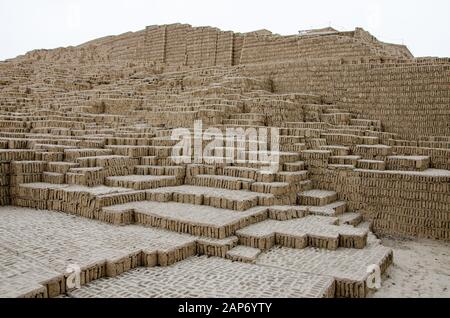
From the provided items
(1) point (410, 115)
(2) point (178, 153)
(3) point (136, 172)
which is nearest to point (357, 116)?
(1) point (410, 115)

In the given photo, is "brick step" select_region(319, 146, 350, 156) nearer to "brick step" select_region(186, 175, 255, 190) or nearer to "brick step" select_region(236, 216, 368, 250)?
"brick step" select_region(186, 175, 255, 190)

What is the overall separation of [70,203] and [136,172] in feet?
6.49

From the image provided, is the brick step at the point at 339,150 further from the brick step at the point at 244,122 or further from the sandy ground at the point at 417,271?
the sandy ground at the point at 417,271

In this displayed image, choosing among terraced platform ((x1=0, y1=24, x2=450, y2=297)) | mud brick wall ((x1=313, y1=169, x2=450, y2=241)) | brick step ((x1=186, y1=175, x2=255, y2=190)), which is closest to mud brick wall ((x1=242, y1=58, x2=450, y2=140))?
terraced platform ((x1=0, y1=24, x2=450, y2=297))

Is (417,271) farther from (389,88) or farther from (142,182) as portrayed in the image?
(389,88)

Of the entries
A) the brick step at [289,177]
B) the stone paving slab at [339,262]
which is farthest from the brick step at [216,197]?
the stone paving slab at [339,262]

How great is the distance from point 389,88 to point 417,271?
7.68 meters

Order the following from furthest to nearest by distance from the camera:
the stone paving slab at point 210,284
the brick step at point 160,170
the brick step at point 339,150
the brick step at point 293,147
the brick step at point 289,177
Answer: the brick step at point 293,147 → the brick step at point 339,150 → the brick step at point 160,170 → the brick step at point 289,177 → the stone paving slab at point 210,284

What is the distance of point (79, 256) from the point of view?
15.9 feet

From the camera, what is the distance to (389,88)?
40.1 ft

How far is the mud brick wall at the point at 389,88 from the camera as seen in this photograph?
1132cm

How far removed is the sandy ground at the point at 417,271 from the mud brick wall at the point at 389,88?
480 centimetres

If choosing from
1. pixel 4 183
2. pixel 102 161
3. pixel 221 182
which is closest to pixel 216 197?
pixel 221 182

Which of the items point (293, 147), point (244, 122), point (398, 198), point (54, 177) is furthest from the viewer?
point (244, 122)
